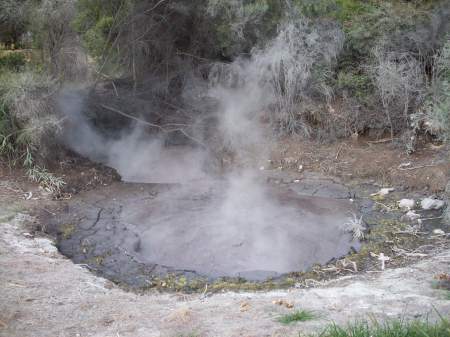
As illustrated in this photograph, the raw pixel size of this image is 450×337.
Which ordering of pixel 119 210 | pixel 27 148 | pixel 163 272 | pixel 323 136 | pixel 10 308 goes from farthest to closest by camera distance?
1. pixel 323 136
2. pixel 27 148
3. pixel 119 210
4. pixel 163 272
5. pixel 10 308

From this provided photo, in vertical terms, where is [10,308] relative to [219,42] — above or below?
below

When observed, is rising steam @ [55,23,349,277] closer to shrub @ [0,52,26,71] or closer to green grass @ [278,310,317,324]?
shrub @ [0,52,26,71]

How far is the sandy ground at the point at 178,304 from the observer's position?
470 cm

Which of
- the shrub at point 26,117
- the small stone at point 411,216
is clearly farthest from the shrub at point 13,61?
the small stone at point 411,216

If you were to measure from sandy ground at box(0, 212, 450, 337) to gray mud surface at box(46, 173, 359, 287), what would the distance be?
2.47 feet

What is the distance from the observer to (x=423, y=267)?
6.14 metres

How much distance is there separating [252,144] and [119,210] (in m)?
3.36

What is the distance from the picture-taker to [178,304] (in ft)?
18.2

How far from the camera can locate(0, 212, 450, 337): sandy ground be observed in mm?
4695

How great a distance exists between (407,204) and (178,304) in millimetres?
4304

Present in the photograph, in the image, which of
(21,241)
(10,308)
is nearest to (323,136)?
(21,241)

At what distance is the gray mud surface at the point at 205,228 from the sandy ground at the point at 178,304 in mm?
754

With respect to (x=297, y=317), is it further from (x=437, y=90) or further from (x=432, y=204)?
(x=437, y=90)

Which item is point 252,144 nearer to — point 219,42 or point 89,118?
point 219,42
